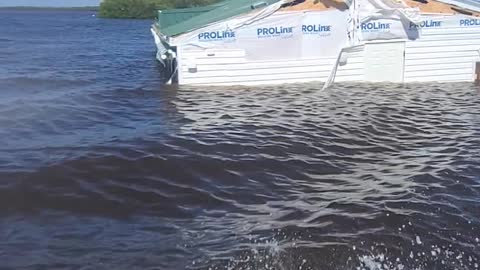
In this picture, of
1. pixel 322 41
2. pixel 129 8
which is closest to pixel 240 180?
pixel 322 41

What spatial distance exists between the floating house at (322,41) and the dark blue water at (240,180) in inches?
65.3

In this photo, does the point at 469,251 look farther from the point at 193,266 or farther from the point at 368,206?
the point at 193,266

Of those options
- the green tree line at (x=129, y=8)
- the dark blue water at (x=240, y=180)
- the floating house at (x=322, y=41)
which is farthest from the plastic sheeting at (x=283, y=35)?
the green tree line at (x=129, y=8)

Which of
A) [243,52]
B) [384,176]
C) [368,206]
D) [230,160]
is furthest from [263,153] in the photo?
[243,52]

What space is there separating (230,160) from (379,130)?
4.25 m

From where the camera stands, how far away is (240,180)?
933cm

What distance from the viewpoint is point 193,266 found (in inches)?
241

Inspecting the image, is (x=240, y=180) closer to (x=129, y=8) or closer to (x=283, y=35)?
(x=283, y=35)

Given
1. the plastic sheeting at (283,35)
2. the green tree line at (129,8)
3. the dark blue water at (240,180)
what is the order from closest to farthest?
1. the dark blue water at (240,180)
2. the plastic sheeting at (283,35)
3. the green tree line at (129,8)

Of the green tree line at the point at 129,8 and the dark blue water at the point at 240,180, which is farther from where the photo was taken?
the green tree line at the point at 129,8

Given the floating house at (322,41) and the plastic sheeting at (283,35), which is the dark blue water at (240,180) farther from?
the plastic sheeting at (283,35)

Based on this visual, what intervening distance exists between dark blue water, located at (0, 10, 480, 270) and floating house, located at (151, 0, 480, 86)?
166 cm

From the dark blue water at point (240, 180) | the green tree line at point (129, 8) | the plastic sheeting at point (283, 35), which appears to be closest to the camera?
the dark blue water at point (240, 180)

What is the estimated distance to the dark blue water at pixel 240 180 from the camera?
6512 mm
